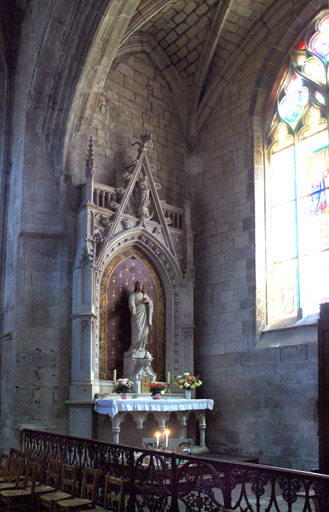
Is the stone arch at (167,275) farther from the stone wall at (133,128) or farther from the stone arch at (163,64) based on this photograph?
the stone arch at (163,64)

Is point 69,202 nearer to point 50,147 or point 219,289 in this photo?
point 50,147

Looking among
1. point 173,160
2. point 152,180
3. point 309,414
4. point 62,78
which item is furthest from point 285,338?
point 62,78

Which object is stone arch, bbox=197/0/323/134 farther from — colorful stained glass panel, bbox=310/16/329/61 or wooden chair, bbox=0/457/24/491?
wooden chair, bbox=0/457/24/491

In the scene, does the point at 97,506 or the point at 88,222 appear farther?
the point at 88,222

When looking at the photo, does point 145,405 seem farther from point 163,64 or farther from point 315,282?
point 163,64

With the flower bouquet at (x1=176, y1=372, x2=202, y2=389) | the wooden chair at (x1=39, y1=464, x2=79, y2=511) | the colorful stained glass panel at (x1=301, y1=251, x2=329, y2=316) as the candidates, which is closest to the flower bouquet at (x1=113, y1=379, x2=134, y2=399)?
the flower bouquet at (x1=176, y1=372, x2=202, y2=389)

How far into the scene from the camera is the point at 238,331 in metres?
11.7

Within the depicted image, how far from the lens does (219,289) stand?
1228cm

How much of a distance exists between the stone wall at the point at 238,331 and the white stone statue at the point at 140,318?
5.71ft

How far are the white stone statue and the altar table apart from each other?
1095 millimetres

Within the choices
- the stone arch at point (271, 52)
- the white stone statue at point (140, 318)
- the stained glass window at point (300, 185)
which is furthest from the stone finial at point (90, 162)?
the stained glass window at point (300, 185)

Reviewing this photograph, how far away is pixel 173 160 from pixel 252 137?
7.06ft

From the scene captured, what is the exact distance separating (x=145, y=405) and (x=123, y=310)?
2.14 metres

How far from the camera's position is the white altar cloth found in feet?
32.0
